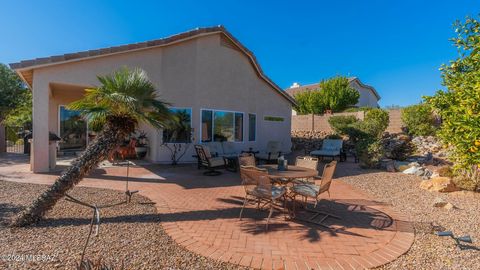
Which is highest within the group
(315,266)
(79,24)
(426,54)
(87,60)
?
(426,54)

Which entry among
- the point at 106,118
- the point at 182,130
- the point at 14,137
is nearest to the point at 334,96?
the point at 182,130

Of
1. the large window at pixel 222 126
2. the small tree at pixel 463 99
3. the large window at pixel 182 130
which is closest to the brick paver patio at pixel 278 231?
the small tree at pixel 463 99

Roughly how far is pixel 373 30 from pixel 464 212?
15395mm

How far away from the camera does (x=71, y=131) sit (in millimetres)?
13297

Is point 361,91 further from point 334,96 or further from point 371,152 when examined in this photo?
point 371,152

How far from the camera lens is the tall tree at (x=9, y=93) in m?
16.0

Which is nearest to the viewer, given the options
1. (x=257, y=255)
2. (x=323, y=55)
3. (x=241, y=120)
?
(x=257, y=255)

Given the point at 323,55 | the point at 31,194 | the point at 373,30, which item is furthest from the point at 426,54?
the point at 31,194

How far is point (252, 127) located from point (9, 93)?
1704 centimetres

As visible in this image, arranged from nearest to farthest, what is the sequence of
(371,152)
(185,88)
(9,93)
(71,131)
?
1. (371,152)
2. (185,88)
3. (71,131)
4. (9,93)

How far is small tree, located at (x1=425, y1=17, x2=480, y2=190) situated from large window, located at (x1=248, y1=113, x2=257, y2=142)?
32.1 feet

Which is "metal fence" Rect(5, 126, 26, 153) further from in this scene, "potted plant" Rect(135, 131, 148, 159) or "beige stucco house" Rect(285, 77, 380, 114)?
"beige stucco house" Rect(285, 77, 380, 114)

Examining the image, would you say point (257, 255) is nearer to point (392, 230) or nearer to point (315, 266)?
point (315, 266)

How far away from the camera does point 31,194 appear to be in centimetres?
600
